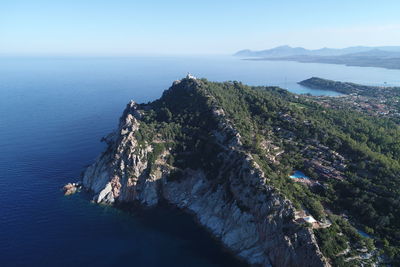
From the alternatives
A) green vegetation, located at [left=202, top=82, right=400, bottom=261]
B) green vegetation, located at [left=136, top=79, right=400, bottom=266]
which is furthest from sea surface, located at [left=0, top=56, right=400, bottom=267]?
green vegetation, located at [left=202, top=82, right=400, bottom=261]

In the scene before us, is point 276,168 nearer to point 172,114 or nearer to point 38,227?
point 172,114

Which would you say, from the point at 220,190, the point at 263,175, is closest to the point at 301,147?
the point at 263,175

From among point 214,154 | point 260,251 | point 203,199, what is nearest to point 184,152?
point 214,154

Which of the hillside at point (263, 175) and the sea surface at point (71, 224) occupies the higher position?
the hillside at point (263, 175)

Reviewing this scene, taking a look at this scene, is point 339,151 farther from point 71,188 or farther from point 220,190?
point 71,188

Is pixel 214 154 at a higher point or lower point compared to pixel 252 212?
higher

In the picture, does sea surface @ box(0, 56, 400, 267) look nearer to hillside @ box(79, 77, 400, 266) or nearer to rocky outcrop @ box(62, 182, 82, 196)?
rocky outcrop @ box(62, 182, 82, 196)

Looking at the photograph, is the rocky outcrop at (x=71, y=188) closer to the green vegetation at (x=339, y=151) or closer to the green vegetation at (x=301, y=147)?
the green vegetation at (x=301, y=147)

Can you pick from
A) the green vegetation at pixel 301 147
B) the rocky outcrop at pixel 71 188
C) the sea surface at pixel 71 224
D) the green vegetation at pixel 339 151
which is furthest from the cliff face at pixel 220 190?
the green vegetation at pixel 339 151
